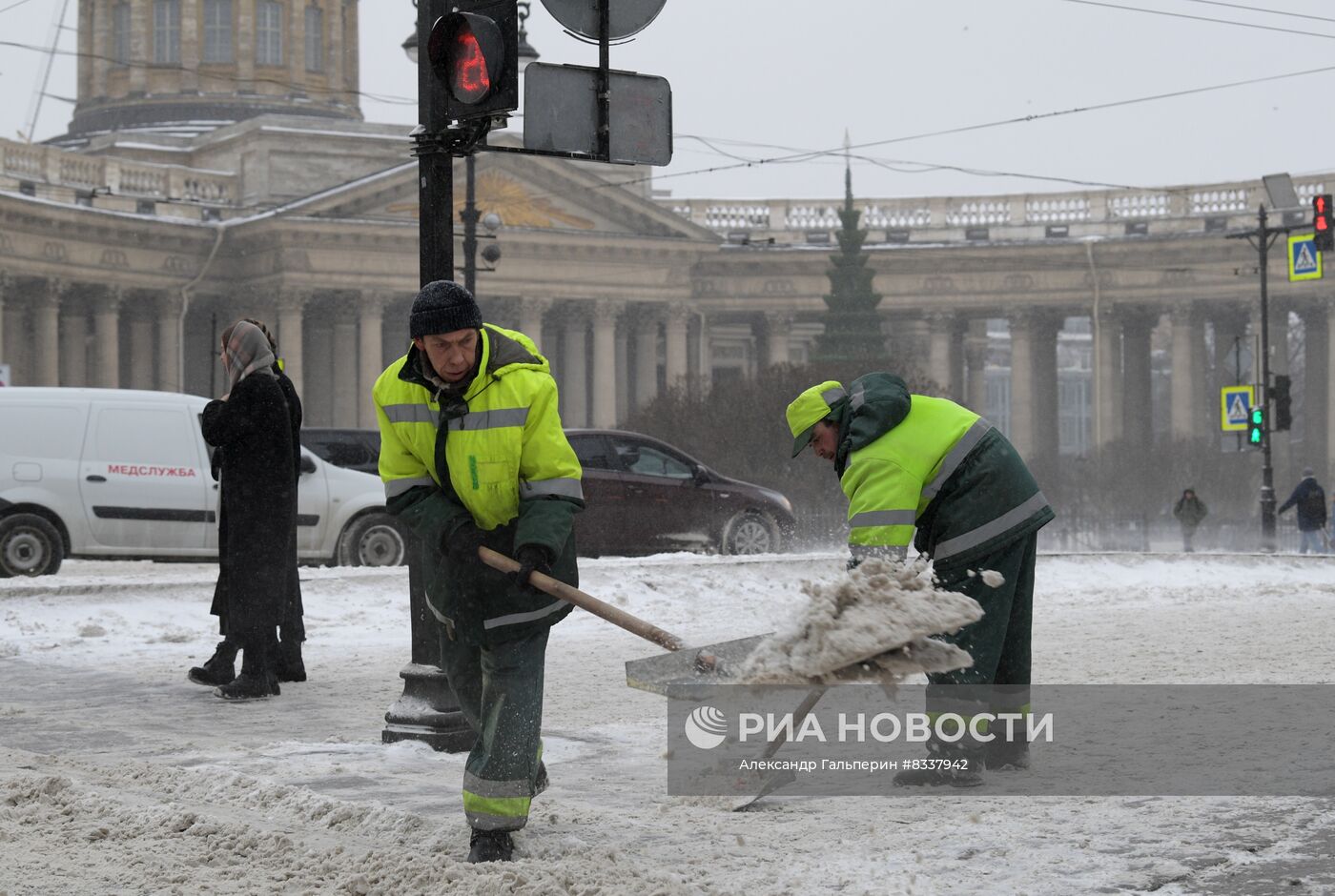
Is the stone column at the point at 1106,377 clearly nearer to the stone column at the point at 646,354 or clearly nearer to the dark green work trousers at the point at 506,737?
the stone column at the point at 646,354

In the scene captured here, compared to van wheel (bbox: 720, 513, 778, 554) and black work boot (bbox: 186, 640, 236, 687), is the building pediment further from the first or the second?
black work boot (bbox: 186, 640, 236, 687)

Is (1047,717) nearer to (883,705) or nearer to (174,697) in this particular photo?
(883,705)

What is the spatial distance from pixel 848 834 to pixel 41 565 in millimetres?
12955

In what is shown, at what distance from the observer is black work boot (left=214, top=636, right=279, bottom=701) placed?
32.4 ft

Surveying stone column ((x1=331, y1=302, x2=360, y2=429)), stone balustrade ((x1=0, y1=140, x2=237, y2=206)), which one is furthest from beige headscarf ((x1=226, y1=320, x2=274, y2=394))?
stone column ((x1=331, y1=302, x2=360, y2=429))

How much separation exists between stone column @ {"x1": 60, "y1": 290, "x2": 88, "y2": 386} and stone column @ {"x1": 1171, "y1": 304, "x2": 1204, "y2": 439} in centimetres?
3380

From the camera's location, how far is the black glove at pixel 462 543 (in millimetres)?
5766

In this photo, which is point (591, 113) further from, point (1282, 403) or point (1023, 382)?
point (1023, 382)

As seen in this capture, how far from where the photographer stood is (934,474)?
272 inches

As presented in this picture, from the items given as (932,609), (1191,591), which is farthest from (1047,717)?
(1191,591)

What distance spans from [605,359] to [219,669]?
50.6 metres

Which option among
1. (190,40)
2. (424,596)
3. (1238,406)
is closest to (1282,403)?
(1238,406)

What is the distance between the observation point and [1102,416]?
A: 61.1 meters

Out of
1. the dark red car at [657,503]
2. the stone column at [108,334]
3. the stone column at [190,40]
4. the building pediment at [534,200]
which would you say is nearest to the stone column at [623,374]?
the building pediment at [534,200]
